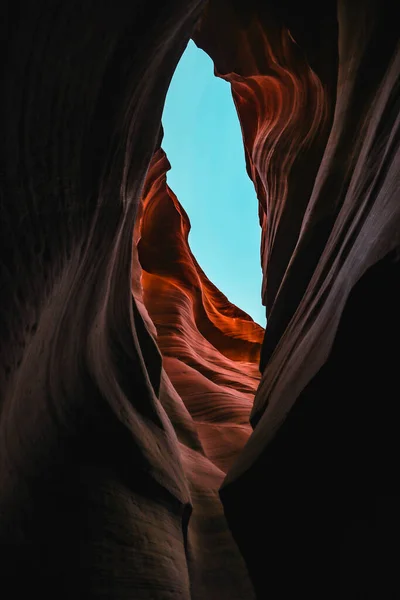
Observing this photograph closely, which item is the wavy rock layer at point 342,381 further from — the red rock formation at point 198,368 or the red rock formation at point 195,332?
the red rock formation at point 195,332

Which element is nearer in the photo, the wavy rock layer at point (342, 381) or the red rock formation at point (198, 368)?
the wavy rock layer at point (342, 381)

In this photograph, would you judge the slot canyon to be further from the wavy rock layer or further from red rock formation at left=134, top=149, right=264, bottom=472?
red rock formation at left=134, top=149, right=264, bottom=472

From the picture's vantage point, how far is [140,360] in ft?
11.9

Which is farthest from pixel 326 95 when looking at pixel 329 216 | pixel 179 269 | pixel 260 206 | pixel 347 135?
pixel 179 269

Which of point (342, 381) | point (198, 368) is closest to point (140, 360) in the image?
point (342, 381)

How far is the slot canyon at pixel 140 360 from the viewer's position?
2.01m

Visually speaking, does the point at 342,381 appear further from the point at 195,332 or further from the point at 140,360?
the point at 195,332

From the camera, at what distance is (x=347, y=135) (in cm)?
386

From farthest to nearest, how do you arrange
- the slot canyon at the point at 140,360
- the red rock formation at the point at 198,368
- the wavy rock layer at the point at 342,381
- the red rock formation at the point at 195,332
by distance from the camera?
the red rock formation at the point at 195,332 → the red rock formation at the point at 198,368 → the wavy rock layer at the point at 342,381 → the slot canyon at the point at 140,360

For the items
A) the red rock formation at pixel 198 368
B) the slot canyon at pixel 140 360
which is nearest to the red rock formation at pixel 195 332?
the red rock formation at pixel 198 368

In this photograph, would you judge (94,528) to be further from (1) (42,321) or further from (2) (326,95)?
(2) (326,95)

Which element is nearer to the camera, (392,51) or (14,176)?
(14,176)

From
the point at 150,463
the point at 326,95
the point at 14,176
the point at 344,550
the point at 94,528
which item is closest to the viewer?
the point at 14,176

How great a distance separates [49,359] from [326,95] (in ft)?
14.6
